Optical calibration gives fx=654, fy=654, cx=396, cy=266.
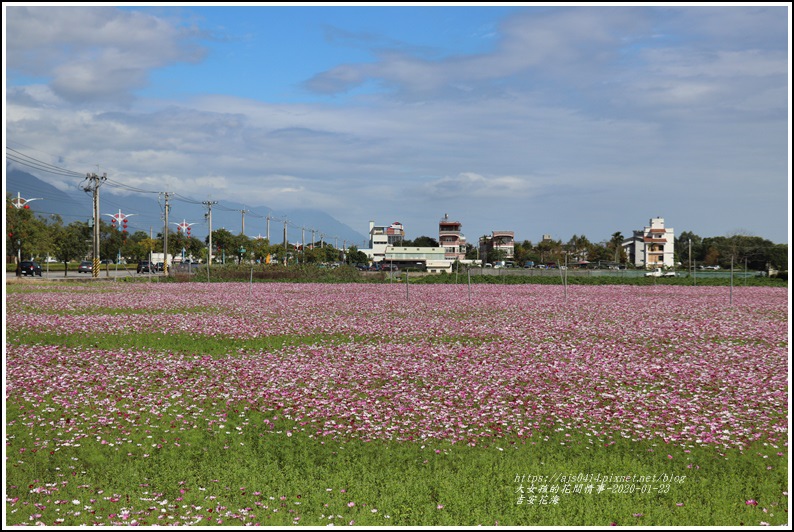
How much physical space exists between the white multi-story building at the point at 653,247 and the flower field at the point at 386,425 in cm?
14526

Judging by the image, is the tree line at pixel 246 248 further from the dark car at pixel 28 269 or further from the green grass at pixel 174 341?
the green grass at pixel 174 341

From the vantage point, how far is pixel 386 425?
10.5m

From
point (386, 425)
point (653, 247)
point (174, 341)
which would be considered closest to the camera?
point (386, 425)

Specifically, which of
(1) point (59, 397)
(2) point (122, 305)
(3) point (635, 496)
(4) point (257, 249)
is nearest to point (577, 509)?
(3) point (635, 496)

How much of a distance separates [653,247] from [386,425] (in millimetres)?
160639

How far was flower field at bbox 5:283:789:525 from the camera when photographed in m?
7.35

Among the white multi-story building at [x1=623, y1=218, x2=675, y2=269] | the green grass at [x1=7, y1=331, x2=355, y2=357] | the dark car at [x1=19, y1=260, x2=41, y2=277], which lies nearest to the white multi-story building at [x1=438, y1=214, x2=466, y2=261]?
the white multi-story building at [x1=623, y1=218, x2=675, y2=269]

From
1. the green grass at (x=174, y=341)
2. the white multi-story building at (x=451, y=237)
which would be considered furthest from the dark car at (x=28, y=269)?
the white multi-story building at (x=451, y=237)

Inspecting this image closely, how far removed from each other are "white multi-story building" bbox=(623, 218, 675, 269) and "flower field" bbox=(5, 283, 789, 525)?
477 feet

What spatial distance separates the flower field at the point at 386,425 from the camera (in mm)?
7352

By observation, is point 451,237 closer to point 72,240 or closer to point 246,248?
point 246,248

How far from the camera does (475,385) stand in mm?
13367

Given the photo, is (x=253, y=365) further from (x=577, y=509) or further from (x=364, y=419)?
(x=577, y=509)

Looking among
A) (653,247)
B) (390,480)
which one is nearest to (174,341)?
(390,480)
